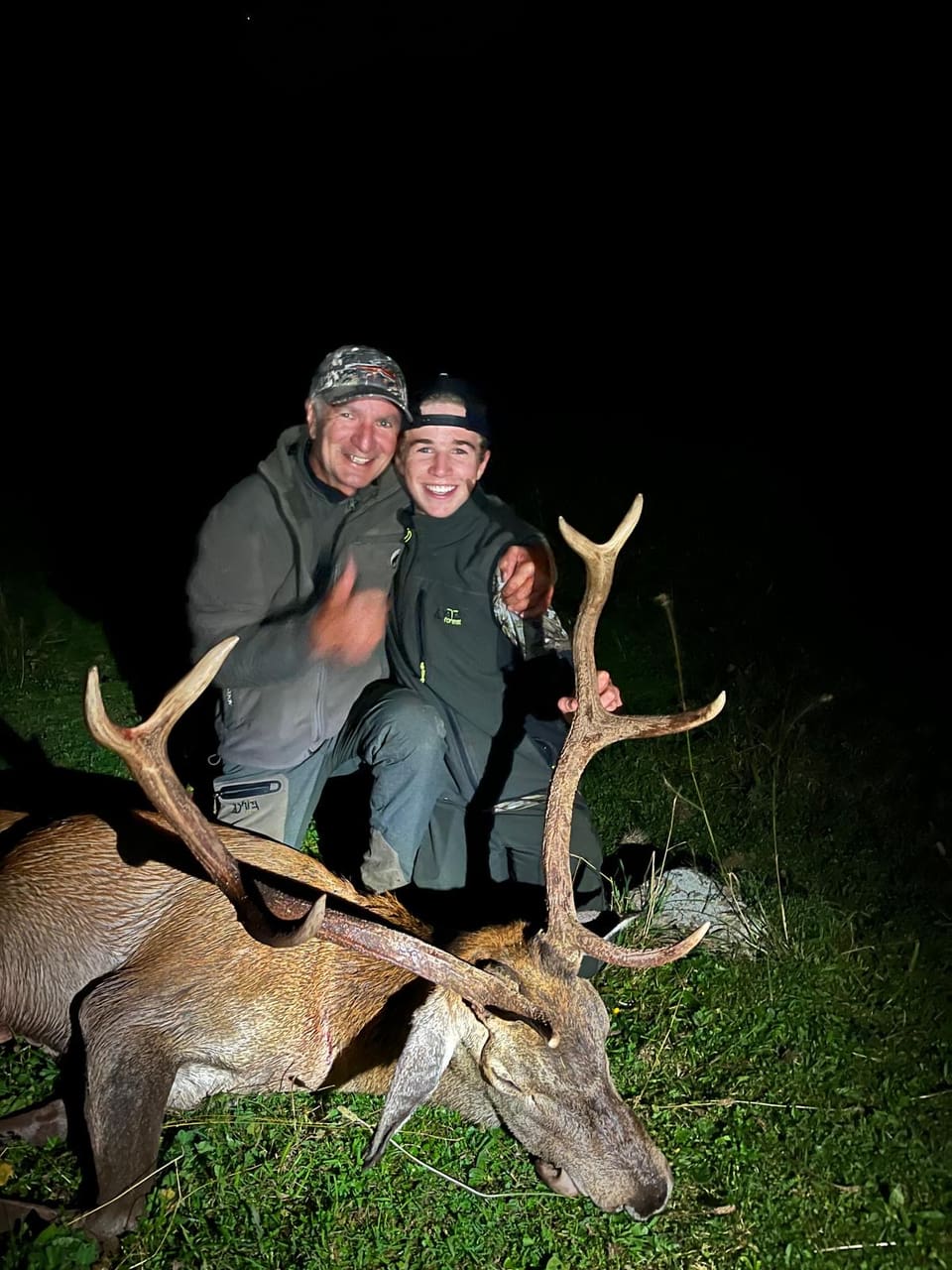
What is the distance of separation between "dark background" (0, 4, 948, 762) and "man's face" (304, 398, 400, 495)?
2.39m

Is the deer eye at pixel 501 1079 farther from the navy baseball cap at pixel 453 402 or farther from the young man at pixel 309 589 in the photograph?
the navy baseball cap at pixel 453 402

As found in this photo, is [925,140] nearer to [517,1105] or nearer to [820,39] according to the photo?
[820,39]

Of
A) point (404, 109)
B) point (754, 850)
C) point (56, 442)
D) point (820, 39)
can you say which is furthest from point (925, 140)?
point (754, 850)

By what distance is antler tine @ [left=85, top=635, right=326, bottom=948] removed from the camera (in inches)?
101

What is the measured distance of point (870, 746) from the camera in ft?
18.7

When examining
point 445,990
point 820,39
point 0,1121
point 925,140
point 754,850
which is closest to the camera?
point 445,990

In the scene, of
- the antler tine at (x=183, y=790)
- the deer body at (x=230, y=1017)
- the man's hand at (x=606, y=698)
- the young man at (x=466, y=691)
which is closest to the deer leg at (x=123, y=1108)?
the deer body at (x=230, y=1017)

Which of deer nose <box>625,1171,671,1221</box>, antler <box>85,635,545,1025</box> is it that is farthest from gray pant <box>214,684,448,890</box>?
deer nose <box>625,1171,671,1221</box>

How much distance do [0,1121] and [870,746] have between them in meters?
4.40

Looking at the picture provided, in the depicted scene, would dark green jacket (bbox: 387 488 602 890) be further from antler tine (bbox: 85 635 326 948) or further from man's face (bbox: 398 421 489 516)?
antler tine (bbox: 85 635 326 948)

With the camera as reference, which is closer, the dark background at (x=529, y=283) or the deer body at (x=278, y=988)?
the deer body at (x=278, y=988)

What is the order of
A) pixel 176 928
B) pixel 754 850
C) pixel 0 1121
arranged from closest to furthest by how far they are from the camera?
pixel 0 1121
pixel 176 928
pixel 754 850

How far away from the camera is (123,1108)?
3.01m

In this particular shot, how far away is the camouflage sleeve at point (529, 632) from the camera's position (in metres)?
4.06
